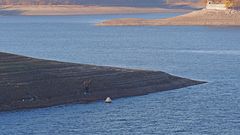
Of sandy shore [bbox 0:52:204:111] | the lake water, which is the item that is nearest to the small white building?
the lake water

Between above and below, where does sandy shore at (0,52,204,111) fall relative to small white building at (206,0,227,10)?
above

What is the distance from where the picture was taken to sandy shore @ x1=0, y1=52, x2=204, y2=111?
47.3 m

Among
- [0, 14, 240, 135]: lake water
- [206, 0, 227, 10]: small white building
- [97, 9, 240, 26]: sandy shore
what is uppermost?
[0, 14, 240, 135]: lake water

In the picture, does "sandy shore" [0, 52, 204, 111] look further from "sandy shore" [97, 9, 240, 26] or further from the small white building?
the small white building

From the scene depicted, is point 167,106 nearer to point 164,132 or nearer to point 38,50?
point 164,132

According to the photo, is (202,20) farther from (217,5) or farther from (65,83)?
(65,83)

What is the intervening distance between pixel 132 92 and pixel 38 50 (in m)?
41.0

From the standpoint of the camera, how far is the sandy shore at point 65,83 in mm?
47344

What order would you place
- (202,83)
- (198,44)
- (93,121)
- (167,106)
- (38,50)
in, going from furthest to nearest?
(198,44), (38,50), (202,83), (167,106), (93,121)

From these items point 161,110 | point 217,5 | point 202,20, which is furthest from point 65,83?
point 217,5

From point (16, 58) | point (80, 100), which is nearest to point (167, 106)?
point (80, 100)

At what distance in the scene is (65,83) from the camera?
5116 centimetres

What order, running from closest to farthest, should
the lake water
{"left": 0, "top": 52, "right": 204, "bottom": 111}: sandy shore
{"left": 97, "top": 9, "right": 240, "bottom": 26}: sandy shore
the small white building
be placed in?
the lake water < {"left": 0, "top": 52, "right": 204, "bottom": 111}: sandy shore < {"left": 97, "top": 9, "right": 240, "bottom": 26}: sandy shore < the small white building

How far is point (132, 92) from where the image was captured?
5188 cm
